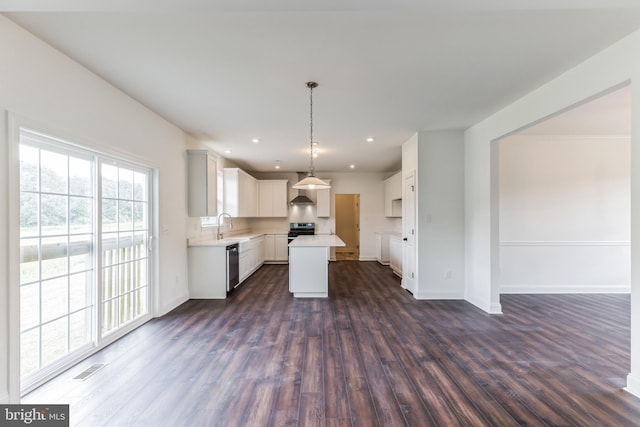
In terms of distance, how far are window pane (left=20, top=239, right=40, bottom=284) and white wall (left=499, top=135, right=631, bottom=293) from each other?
5754mm

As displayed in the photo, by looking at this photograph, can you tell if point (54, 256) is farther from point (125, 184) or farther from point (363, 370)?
point (363, 370)

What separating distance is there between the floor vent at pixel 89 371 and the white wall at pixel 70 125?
42cm

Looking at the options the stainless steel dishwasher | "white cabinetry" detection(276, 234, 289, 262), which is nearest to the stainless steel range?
"white cabinetry" detection(276, 234, 289, 262)

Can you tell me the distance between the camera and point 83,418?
1.82m

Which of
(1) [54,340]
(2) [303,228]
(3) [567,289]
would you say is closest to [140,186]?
(1) [54,340]

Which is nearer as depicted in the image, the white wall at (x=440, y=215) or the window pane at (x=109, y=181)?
the window pane at (x=109, y=181)

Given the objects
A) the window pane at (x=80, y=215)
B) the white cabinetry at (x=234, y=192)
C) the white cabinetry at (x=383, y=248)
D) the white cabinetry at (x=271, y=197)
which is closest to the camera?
the window pane at (x=80, y=215)

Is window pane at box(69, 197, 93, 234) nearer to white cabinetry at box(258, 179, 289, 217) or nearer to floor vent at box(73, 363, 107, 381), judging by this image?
floor vent at box(73, 363, 107, 381)

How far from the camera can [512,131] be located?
11.0 ft

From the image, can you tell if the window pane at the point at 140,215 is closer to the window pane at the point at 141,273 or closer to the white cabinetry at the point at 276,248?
the window pane at the point at 141,273

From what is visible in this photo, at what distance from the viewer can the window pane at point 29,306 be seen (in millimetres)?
2045

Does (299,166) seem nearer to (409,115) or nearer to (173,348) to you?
(409,115)

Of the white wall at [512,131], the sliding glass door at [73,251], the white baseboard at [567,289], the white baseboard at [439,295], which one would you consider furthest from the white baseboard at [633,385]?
the sliding glass door at [73,251]

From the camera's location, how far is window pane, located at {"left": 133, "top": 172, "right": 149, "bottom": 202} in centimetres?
340
